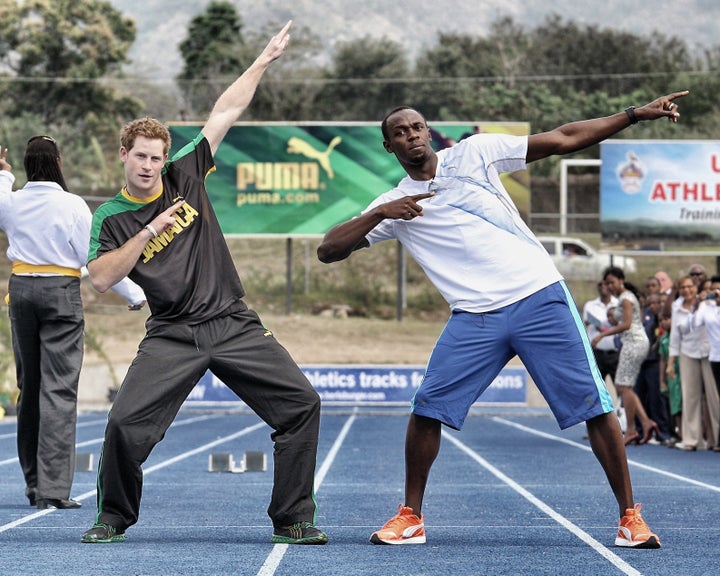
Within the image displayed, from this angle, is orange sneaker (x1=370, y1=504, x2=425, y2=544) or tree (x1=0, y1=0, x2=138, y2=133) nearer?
Result: orange sneaker (x1=370, y1=504, x2=425, y2=544)

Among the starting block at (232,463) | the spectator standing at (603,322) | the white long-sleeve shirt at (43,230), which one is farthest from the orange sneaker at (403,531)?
the spectator standing at (603,322)

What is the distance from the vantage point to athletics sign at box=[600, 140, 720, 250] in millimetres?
30547

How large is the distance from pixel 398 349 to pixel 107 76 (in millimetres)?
22118

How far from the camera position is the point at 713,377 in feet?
50.8

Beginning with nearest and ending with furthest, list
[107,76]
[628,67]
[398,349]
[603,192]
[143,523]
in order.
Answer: [143,523] < [603,192] < [398,349] < [107,76] < [628,67]

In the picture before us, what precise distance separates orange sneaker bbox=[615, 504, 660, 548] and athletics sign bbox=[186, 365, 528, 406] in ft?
69.8

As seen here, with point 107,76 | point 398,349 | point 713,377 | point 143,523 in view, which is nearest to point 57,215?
point 143,523

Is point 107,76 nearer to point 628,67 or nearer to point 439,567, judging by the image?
point 628,67

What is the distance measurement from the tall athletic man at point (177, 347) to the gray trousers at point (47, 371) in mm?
1751

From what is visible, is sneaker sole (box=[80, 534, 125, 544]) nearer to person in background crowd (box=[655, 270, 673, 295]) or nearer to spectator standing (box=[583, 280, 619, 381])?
spectator standing (box=[583, 280, 619, 381])

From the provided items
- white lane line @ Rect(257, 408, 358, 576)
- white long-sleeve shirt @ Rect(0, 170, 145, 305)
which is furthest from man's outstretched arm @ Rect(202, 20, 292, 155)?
white lane line @ Rect(257, 408, 358, 576)

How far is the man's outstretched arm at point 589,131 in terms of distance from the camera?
6.43m

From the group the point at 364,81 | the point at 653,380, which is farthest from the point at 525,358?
the point at 364,81

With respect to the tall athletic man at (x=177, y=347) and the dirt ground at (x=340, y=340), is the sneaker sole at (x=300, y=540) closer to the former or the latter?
the tall athletic man at (x=177, y=347)
